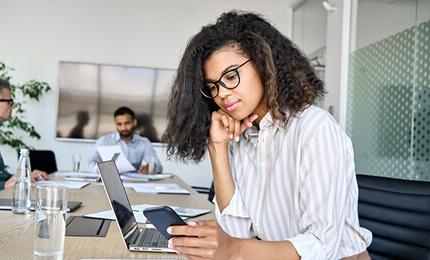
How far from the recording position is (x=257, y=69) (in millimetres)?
1176

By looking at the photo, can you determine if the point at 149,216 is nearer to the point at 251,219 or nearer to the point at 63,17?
the point at 251,219

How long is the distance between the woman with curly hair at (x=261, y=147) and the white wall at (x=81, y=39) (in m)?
4.01

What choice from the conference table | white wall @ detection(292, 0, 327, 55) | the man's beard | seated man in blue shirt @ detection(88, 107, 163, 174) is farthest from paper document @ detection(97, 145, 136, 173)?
white wall @ detection(292, 0, 327, 55)

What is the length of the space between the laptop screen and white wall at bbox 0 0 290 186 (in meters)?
4.02

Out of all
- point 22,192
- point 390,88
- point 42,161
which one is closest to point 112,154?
point 42,161

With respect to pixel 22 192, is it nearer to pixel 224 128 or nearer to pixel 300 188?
pixel 224 128

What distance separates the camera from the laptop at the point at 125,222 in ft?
3.80

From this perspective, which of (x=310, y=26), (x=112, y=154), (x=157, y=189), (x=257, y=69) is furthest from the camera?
(x=310, y=26)

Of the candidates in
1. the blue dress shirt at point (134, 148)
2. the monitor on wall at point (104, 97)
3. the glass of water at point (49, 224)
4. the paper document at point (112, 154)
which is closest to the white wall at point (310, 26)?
the monitor on wall at point (104, 97)

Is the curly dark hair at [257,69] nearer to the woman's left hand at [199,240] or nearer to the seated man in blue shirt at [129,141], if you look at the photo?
the woman's left hand at [199,240]

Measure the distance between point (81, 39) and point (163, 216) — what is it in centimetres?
494

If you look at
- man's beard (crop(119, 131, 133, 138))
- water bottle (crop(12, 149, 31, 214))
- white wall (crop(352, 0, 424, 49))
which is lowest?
water bottle (crop(12, 149, 31, 214))

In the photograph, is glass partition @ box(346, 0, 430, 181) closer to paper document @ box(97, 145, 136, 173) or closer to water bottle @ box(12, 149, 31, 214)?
paper document @ box(97, 145, 136, 173)

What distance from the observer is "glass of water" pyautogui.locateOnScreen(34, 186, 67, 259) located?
0.96 meters
